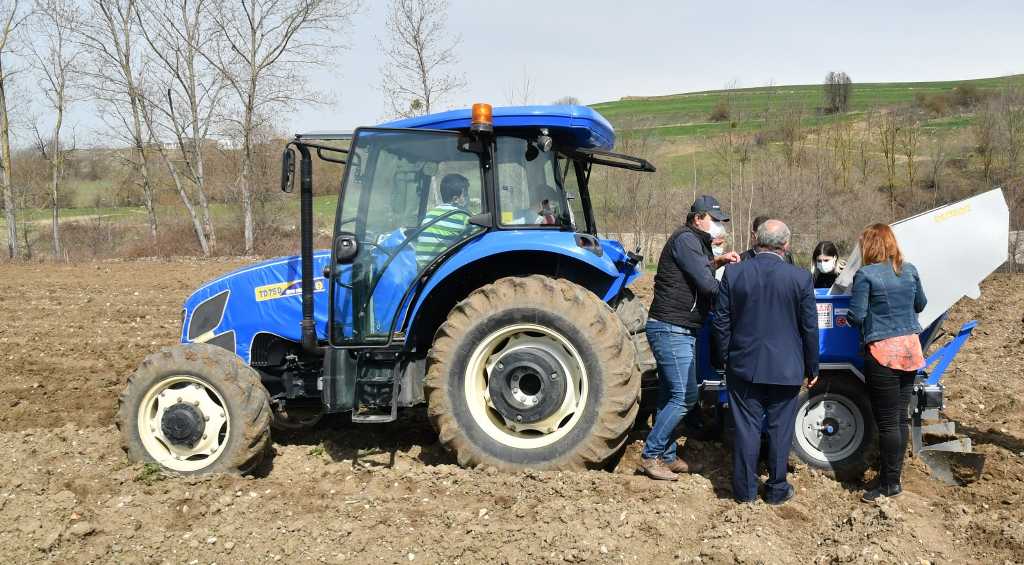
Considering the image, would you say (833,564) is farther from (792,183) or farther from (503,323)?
(792,183)

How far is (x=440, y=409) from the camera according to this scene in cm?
466

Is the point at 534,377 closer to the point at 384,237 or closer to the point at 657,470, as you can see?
the point at 657,470

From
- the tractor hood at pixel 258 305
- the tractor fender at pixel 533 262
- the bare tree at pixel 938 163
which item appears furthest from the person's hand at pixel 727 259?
the bare tree at pixel 938 163

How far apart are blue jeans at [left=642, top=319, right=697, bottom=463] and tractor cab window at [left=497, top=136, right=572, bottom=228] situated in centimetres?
99

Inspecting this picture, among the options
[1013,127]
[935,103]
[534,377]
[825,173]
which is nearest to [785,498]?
[534,377]

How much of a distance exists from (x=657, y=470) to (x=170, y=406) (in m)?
3.06

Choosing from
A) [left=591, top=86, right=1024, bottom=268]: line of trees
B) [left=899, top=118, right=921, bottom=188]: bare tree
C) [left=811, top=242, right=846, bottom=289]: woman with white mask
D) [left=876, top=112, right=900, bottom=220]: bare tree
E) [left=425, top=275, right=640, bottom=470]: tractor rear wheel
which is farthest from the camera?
[left=876, top=112, right=900, bottom=220]: bare tree

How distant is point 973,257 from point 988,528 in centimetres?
178

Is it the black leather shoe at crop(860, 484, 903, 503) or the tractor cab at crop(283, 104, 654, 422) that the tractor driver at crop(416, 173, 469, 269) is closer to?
the tractor cab at crop(283, 104, 654, 422)

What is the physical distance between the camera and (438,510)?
422 cm

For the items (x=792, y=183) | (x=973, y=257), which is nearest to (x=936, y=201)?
(x=792, y=183)

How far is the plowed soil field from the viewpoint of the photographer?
3.72 m

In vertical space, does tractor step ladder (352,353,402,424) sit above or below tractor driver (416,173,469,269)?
below

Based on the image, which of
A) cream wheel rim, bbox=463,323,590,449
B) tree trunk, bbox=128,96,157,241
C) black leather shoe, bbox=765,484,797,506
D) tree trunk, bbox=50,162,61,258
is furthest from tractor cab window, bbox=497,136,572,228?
tree trunk, bbox=50,162,61,258
